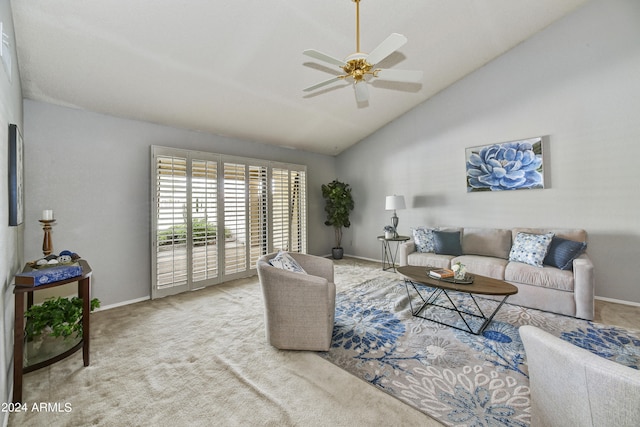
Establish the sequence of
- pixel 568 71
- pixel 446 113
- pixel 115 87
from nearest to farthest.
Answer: pixel 115 87
pixel 568 71
pixel 446 113

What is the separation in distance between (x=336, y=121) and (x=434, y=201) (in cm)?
236

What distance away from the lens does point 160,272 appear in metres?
3.70

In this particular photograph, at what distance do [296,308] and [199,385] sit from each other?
870mm

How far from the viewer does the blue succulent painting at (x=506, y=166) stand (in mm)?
3941

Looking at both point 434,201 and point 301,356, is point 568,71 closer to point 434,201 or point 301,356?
point 434,201

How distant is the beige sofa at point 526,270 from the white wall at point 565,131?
361 millimetres

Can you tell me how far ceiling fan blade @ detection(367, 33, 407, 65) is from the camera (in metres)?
1.93

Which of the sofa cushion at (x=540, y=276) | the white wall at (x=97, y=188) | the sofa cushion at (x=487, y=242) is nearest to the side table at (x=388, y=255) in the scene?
the sofa cushion at (x=487, y=242)

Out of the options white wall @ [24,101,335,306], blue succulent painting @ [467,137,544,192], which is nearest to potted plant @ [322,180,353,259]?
blue succulent painting @ [467,137,544,192]

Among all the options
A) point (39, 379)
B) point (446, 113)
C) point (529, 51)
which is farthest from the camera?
point (446, 113)

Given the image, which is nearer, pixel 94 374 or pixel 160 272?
pixel 94 374

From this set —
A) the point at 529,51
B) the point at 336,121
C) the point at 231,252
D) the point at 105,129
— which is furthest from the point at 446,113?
the point at 105,129

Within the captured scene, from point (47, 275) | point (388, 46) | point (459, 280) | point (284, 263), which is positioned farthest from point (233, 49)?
point (459, 280)

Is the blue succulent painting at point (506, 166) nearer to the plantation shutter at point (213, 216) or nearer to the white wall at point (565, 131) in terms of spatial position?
the white wall at point (565, 131)
